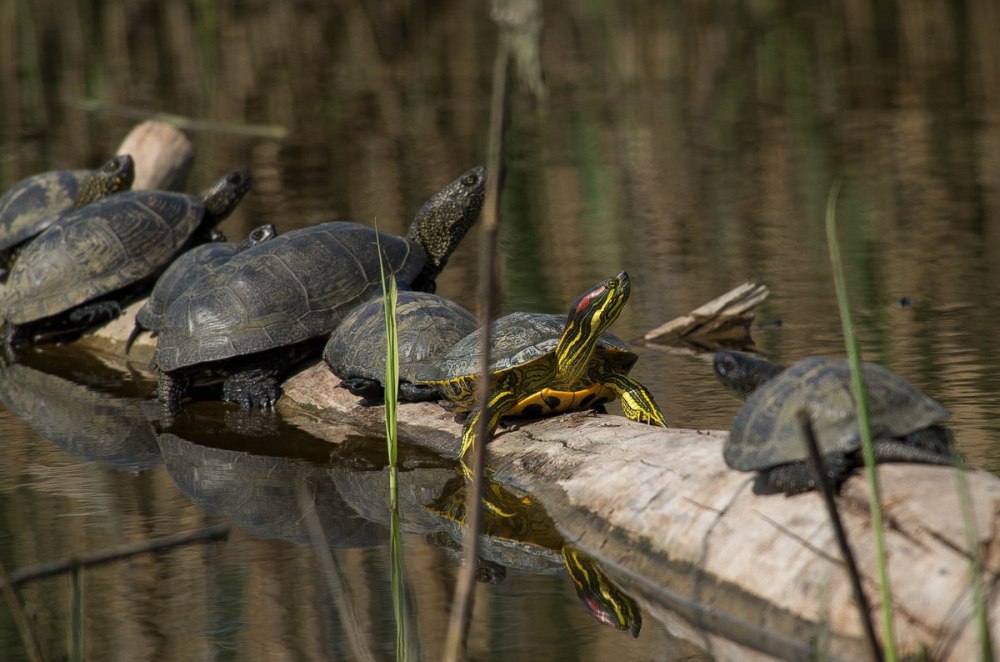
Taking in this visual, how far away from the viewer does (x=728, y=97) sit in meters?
14.0

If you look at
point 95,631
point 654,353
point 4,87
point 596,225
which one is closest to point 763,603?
point 95,631

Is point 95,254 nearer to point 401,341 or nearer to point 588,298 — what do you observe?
point 401,341

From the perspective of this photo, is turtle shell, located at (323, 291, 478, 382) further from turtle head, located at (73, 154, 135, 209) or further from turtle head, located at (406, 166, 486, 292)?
turtle head, located at (73, 154, 135, 209)

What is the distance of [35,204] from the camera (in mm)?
8906

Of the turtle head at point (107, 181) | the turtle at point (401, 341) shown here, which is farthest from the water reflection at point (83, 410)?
the turtle head at point (107, 181)

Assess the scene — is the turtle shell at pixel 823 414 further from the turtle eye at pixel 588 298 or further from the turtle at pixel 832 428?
the turtle eye at pixel 588 298

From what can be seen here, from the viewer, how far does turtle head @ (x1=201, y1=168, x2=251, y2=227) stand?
8227mm

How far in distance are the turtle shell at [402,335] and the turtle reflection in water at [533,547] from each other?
28.7 inches

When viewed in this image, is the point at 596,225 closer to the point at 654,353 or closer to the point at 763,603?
the point at 654,353

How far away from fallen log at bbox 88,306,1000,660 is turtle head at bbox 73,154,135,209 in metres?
4.83

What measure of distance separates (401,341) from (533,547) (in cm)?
158

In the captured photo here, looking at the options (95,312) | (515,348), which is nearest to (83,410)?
(95,312)

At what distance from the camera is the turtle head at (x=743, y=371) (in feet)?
13.8

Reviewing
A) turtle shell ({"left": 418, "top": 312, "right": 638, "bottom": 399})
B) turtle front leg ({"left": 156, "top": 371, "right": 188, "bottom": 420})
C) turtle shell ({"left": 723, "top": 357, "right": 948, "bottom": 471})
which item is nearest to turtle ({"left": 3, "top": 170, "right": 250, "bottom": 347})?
turtle front leg ({"left": 156, "top": 371, "right": 188, "bottom": 420})
